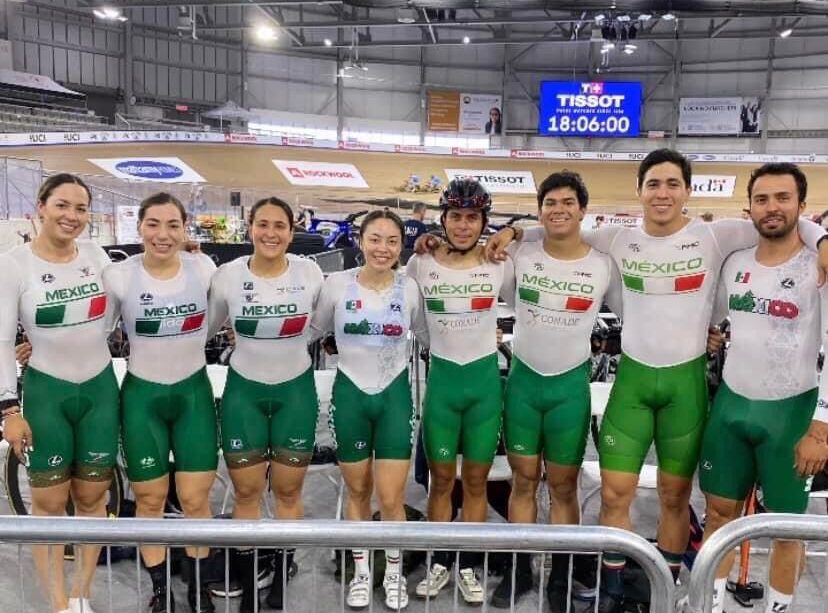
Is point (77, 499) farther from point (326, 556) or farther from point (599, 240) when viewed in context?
point (599, 240)

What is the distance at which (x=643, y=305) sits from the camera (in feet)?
9.30

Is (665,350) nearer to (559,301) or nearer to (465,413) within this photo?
(559,301)

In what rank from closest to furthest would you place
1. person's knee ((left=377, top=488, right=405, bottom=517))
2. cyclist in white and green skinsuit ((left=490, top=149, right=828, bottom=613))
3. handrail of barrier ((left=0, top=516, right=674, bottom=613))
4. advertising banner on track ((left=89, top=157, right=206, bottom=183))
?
handrail of barrier ((left=0, top=516, right=674, bottom=613)) < cyclist in white and green skinsuit ((left=490, top=149, right=828, bottom=613)) < person's knee ((left=377, top=488, right=405, bottom=517)) < advertising banner on track ((left=89, top=157, right=206, bottom=183))

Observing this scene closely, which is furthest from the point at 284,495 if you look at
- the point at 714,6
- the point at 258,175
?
the point at 714,6

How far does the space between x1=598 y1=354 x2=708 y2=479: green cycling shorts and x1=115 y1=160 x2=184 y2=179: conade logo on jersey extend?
49.7 feet

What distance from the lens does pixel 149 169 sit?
1591 centimetres

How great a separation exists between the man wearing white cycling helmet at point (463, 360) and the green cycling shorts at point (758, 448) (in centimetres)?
89

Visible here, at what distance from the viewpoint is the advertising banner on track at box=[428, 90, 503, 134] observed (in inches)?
1068

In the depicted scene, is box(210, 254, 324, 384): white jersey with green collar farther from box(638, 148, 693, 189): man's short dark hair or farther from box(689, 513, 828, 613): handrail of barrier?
box(689, 513, 828, 613): handrail of barrier

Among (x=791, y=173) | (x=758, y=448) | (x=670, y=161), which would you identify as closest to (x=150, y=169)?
Answer: (x=670, y=161)

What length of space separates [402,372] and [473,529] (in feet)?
5.04

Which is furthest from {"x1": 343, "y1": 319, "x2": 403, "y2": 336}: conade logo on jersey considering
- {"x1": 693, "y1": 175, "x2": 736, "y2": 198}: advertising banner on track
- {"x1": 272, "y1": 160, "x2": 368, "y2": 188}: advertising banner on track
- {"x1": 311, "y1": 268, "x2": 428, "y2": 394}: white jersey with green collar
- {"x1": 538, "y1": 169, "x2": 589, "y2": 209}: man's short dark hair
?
{"x1": 693, "y1": 175, "x2": 736, "y2": 198}: advertising banner on track

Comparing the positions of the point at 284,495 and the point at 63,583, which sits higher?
the point at 284,495

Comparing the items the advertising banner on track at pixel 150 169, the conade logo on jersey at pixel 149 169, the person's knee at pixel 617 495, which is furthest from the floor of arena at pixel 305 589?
the conade logo on jersey at pixel 149 169
